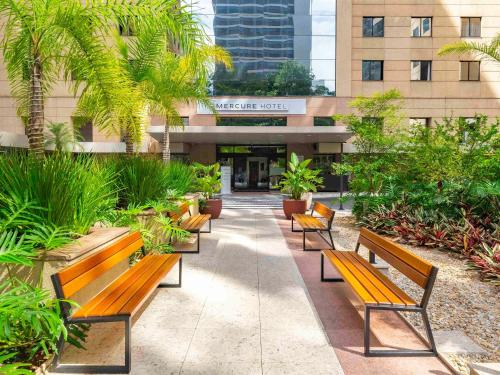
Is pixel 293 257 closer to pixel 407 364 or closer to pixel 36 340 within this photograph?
pixel 407 364

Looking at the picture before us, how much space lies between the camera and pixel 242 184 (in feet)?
96.1

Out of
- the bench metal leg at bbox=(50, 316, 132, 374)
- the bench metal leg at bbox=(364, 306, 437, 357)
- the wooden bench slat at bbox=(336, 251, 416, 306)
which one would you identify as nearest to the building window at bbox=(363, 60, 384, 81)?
the wooden bench slat at bbox=(336, 251, 416, 306)

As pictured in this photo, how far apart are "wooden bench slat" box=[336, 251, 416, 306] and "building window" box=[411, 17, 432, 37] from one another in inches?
1166

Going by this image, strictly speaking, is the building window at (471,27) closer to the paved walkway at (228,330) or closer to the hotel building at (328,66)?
A: the hotel building at (328,66)

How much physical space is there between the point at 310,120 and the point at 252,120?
4.73 metres

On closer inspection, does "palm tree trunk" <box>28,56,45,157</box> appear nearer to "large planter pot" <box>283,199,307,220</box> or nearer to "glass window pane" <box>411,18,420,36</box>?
"large planter pot" <box>283,199,307,220</box>

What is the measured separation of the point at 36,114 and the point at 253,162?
2453 centimetres

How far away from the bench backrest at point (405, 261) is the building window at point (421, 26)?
95.8 feet

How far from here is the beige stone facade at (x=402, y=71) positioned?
90.8 ft

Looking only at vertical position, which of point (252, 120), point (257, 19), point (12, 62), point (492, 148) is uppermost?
point (257, 19)

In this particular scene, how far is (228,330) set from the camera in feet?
12.3

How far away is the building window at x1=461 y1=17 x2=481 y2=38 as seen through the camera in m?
28.0

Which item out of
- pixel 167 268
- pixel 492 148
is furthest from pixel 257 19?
pixel 167 268

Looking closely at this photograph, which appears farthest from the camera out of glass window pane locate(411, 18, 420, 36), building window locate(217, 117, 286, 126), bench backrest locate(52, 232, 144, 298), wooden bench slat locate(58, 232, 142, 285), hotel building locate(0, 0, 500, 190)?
glass window pane locate(411, 18, 420, 36)
